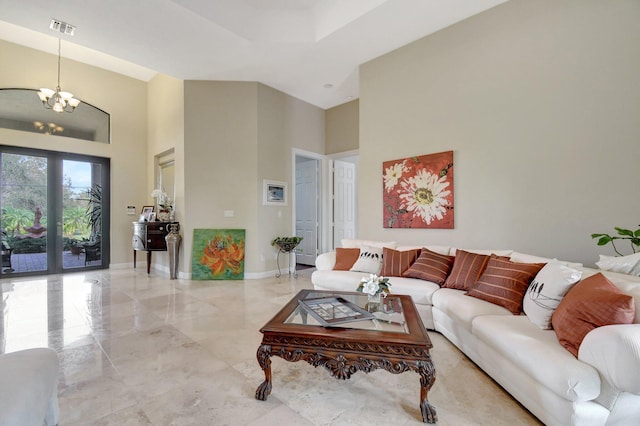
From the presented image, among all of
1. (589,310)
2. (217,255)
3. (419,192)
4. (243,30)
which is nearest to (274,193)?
(217,255)

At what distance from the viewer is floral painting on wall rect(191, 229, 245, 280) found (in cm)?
503

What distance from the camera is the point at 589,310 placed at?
154 cm

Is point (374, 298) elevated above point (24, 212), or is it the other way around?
point (24, 212)

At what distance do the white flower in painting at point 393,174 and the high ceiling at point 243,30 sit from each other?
1.69 metres

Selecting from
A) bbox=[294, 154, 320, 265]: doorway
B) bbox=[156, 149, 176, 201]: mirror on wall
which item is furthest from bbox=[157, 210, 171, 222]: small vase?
bbox=[294, 154, 320, 265]: doorway

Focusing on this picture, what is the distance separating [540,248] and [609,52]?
188 cm

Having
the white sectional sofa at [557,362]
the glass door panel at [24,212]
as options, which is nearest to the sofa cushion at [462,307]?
the white sectional sofa at [557,362]

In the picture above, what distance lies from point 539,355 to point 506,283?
0.86 m

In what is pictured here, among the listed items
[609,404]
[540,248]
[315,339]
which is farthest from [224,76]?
[609,404]

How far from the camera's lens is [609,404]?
1.33m

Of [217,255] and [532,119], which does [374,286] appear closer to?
[532,119]

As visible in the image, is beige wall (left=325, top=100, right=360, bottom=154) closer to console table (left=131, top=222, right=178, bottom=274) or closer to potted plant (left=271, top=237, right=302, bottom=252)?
potted plant (left=271, top=237, right=302, bottom=252)

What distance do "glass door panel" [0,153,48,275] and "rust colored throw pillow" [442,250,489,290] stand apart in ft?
22.7

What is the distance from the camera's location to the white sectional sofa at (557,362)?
4.19 feet
